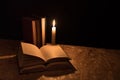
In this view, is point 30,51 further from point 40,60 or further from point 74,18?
point 74,18

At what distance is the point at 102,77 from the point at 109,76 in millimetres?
46

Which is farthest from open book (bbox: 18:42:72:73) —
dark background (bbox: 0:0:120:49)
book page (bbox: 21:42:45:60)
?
dark background (bbox: 0:0:120:49)

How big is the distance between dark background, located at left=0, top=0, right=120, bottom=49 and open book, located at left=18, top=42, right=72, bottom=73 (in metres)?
0.40

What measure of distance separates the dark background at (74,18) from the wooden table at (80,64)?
0.32 feet

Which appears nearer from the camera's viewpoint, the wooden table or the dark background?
the wooden table

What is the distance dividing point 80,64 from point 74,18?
1.43 feet

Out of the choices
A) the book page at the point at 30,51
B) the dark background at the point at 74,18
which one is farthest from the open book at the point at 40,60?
the dark background at the point at 74,18

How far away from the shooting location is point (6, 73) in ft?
3.69

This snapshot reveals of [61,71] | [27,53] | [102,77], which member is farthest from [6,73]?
[102,77]

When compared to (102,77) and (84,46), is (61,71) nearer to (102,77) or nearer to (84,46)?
(102,77)

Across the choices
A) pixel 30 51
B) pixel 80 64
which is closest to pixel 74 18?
pixel 80 64

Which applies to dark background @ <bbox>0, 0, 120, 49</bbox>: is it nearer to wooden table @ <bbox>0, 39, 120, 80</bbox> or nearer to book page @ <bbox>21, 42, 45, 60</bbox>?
wooden table @ <bbox>0, 39, 120, 80</bbox>

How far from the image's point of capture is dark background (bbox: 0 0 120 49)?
1.51m

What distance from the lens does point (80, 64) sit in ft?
4.18
